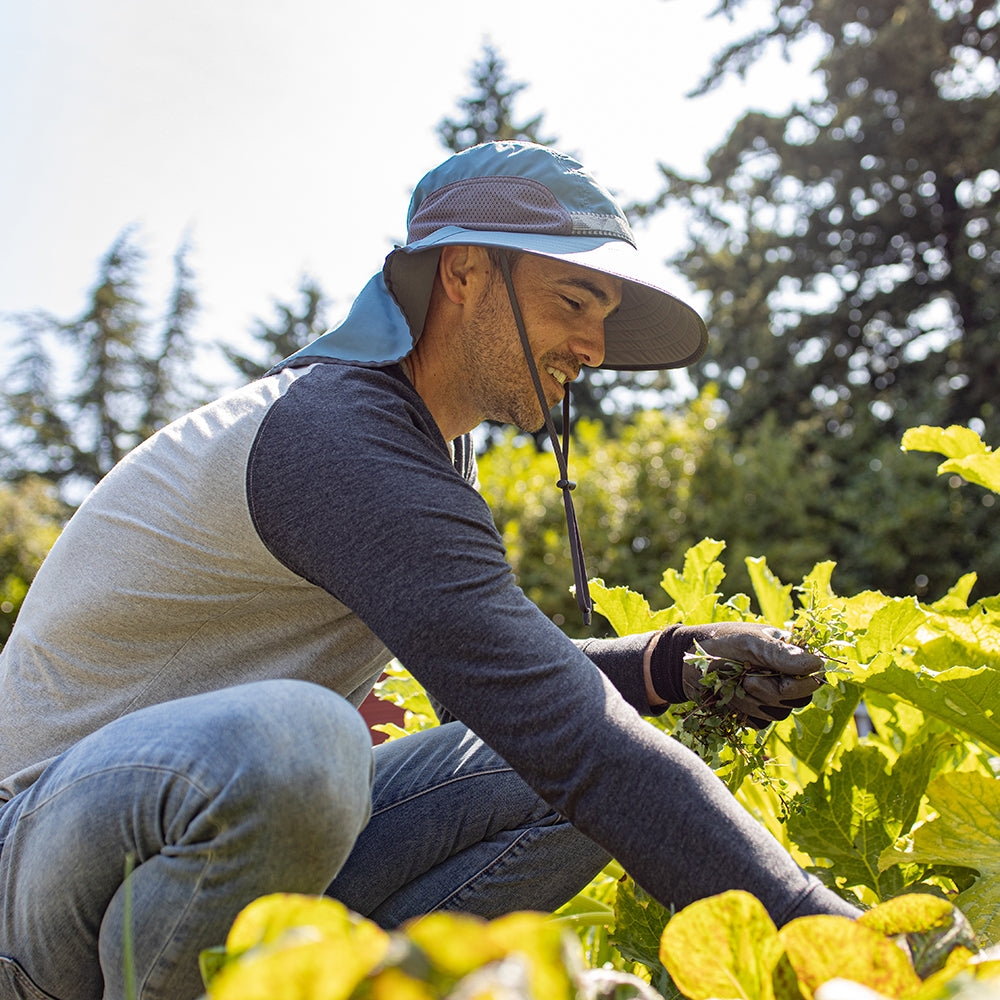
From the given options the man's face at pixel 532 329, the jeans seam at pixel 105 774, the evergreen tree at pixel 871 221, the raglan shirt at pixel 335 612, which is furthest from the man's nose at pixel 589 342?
the evergreen tree at pixel 871 221

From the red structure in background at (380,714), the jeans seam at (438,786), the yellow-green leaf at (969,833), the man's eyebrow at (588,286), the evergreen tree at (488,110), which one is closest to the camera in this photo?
the yellow-green leaf at (969,833)

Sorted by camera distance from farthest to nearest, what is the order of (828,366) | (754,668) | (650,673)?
(828,366) → (650,673) → (754,668)

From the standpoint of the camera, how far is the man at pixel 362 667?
38.7 inches

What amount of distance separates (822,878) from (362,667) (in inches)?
36.5

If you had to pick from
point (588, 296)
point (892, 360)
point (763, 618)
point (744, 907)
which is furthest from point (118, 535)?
point (892, 360)

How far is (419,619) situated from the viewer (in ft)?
3.47

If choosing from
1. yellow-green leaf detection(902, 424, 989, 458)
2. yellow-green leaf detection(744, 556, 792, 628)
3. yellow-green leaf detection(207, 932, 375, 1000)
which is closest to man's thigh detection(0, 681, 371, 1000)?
yellow-green leaf detection(207, 932, 375, 1000)

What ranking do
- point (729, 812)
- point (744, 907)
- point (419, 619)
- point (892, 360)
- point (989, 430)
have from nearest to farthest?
point (744, 907), point (729, 812), point (419, 619), point (989, 430), point (892, 360)

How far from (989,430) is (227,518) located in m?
8.87

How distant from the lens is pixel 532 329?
1711mm

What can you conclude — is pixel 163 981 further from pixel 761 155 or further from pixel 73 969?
pixel 761 155

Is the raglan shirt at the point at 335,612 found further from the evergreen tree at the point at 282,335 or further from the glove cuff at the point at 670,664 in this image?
the evergreen tree at the point at 282,335

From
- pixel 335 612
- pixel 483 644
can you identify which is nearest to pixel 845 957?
pixel 483 644

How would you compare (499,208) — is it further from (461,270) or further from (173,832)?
(173,832)
